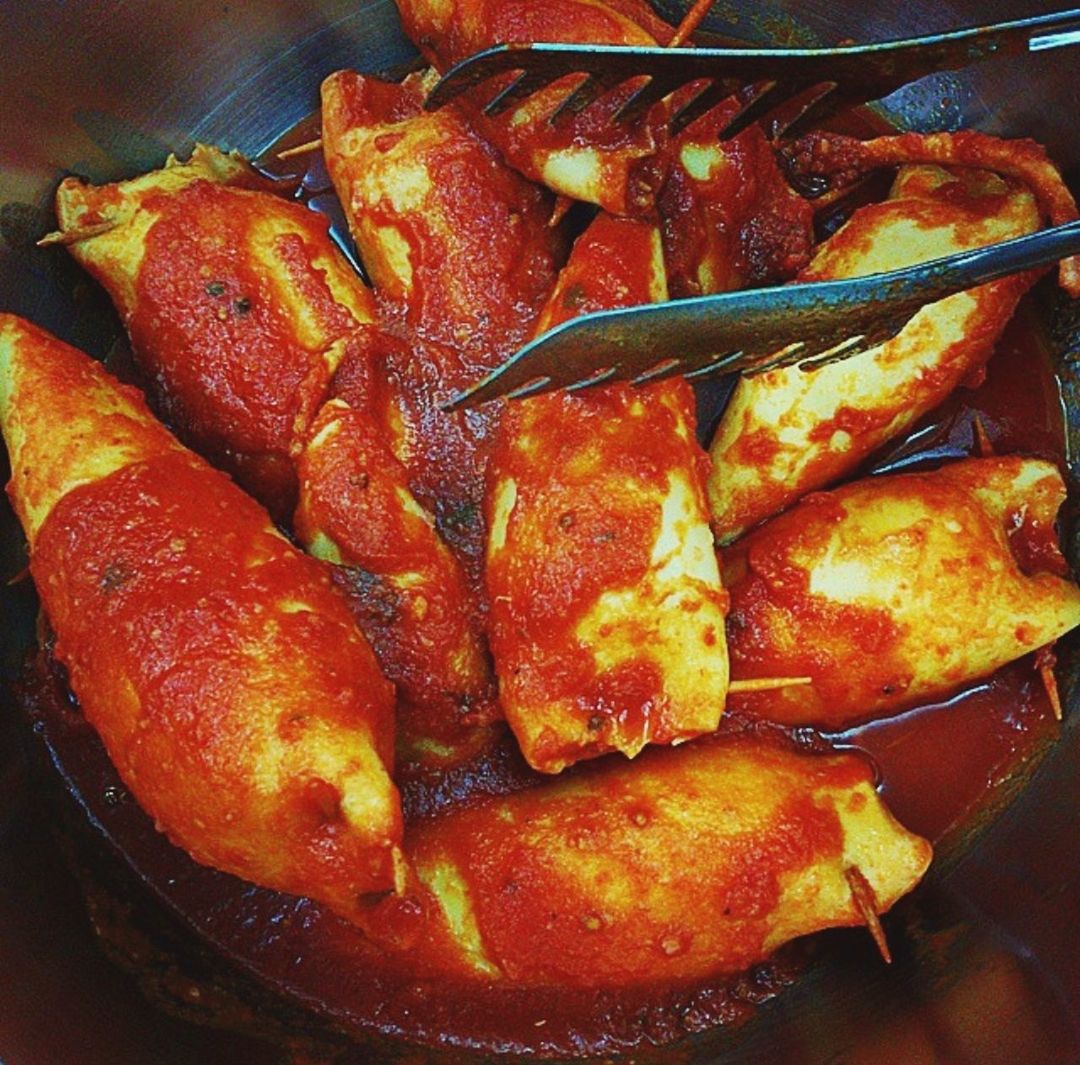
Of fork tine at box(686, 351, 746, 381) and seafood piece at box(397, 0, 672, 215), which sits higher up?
seafood piece at box(397, 0, 672, 215)

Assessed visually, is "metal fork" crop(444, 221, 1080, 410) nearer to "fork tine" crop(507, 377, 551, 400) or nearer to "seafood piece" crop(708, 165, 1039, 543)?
"fork tine" crop(507, 377, 551, 400)

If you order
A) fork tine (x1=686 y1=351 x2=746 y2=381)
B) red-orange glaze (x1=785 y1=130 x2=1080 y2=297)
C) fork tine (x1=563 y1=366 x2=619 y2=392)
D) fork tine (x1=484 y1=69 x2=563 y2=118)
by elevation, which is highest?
fork tine (x1=484 y1=69 x2=563 y2=118)

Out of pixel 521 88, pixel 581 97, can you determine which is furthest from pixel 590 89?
pixel 521 88

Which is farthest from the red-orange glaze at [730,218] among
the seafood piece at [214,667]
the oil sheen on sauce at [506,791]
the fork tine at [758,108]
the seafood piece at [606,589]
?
the seafood piece at [214,667]

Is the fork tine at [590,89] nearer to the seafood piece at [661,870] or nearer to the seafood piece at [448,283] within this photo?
the seafood piece at [448,283]

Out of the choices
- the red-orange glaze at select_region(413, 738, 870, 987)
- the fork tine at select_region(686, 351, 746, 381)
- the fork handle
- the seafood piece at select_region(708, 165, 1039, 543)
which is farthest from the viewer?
the seafood piece at select_region(708, 165, 1039, 543)

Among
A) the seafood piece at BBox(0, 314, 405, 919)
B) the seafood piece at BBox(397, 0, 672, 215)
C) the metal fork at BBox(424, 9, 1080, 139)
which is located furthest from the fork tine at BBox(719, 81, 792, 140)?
the seafood piece at BBox(0, 314, 405, 919)

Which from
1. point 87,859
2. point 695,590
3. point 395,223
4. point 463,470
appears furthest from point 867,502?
point 87,859
